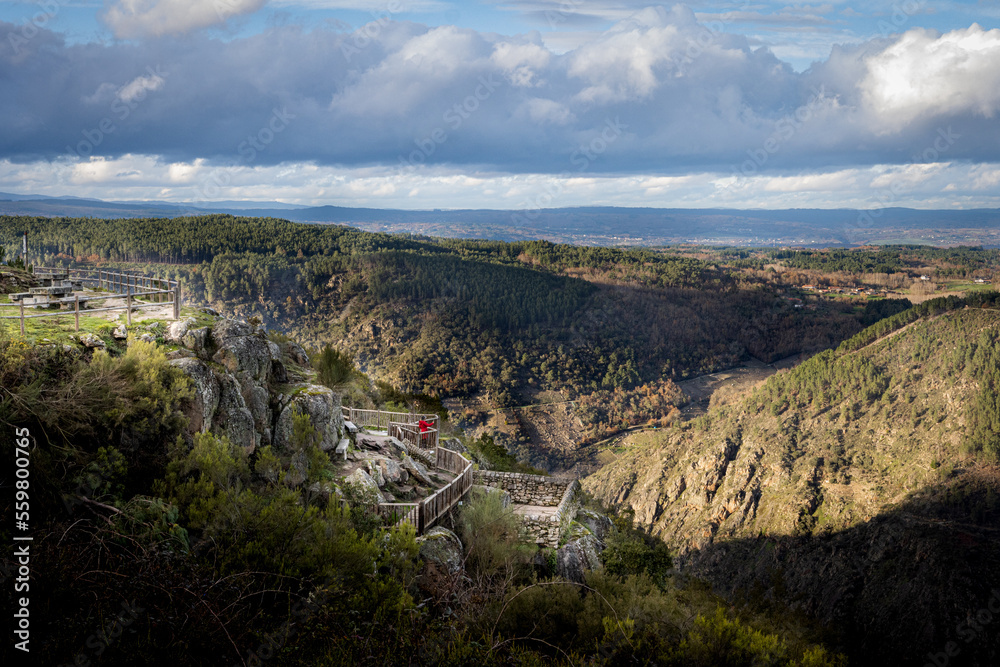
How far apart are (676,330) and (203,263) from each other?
97.9m

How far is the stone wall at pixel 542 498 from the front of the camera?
49.8 feet

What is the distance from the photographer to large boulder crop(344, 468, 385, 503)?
1189 centimetres

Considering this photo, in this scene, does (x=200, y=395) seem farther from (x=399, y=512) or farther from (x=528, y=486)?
(x=528, y=486)

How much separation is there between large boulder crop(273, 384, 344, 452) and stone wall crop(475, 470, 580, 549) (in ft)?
17.1

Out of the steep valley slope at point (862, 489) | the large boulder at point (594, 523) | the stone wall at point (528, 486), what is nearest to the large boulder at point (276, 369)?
the stone wall at point (528, 486)

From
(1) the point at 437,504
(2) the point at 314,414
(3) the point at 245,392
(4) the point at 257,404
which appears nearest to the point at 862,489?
(1) the point at 437,504

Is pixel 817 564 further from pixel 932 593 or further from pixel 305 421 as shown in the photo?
pixel 305 421

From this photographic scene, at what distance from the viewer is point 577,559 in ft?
45.5

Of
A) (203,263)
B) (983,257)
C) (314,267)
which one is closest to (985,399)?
(314,267)

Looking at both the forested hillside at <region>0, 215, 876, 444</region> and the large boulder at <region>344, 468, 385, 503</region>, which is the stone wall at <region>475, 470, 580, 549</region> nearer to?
the large boulder at <region>344, 468, 385, 503</region>

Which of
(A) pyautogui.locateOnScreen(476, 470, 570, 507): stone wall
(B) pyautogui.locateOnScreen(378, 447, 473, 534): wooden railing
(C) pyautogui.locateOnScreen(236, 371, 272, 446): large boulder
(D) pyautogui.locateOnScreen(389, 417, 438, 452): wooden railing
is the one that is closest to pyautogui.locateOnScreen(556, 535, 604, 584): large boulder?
(A) pyautogui.locateOnScreen(476, 470, 570, 507): stone wall

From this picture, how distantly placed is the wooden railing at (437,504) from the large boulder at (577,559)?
305 centimetres

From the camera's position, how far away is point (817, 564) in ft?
152

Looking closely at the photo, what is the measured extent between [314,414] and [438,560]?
185 inches
